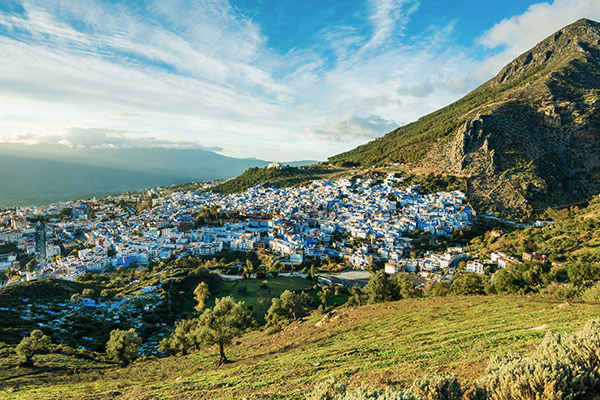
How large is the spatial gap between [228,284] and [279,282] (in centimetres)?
646

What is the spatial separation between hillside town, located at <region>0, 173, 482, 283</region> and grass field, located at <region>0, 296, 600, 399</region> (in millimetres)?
31233

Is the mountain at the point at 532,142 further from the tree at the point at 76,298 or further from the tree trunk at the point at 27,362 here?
the tree trunk at the point at 27,362

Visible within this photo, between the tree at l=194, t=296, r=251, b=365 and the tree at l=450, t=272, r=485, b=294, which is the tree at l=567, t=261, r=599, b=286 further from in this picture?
the tree at l=194, t=296, r=251, b=365

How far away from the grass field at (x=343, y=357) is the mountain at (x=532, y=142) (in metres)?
58.6

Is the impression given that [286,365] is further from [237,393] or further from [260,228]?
[260,228]

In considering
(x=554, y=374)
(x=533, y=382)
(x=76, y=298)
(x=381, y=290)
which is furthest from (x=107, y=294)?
(x=554, y=374)

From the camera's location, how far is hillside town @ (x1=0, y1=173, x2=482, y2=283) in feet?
173

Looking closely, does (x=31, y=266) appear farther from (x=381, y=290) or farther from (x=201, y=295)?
(x=381, y=290)

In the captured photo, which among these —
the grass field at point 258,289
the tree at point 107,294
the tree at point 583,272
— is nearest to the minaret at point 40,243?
the tree at point 107,294

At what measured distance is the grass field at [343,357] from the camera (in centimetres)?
785

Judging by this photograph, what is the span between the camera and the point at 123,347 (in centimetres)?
1886

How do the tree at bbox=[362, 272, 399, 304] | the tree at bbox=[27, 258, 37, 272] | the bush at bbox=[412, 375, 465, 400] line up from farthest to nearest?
the tree at bbox=[27, 258, 37, 272] < the tree at bbox=[362, 272, 399, 304] < the bush at bbox=[412, 375, 465, 400]

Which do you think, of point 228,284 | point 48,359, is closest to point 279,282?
point 228,284

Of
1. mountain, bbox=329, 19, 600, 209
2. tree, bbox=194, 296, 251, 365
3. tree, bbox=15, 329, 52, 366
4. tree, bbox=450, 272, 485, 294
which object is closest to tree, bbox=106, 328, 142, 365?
tree, bbox=15, 329, 52, 366
